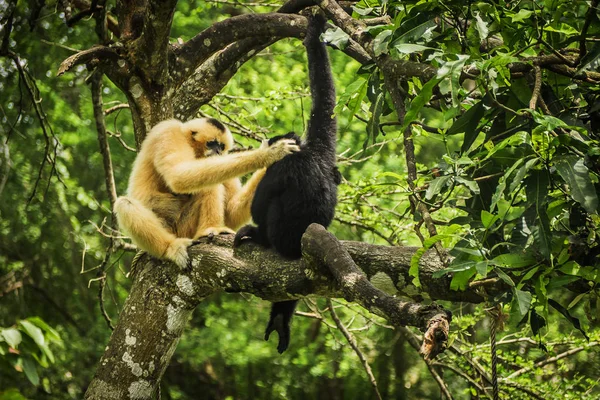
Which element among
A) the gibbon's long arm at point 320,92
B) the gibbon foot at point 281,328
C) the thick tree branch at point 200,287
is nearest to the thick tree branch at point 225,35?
the gibbon's long arm at point 320,92

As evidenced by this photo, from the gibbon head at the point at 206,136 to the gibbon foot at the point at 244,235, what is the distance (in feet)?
4.28

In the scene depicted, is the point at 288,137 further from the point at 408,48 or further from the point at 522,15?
the point at 522,15

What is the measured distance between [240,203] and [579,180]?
407cm

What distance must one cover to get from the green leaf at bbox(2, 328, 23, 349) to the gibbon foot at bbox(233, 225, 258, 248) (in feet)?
5.17

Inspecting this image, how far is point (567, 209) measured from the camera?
3.09 meters

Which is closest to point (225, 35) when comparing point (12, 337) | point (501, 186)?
point (12, 337)

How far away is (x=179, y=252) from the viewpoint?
5.20m

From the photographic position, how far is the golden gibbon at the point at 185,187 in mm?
5457

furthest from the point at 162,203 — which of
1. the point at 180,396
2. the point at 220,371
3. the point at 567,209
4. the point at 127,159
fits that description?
the point at 220,371

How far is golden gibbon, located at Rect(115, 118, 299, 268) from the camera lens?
5.46 metres

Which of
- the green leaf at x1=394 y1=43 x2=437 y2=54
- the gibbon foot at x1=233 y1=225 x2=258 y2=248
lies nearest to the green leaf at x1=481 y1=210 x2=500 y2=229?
the green leaf at x1=394 y1=43 x2=437 y2=54

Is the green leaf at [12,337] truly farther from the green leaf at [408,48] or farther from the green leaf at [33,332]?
the green leaf at [408,48]

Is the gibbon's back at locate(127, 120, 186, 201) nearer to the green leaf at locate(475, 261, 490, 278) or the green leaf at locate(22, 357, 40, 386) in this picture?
the green leaf at locate(22, 357, 40, 386)

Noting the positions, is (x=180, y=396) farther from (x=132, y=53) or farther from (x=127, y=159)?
(x=132, y=53)
